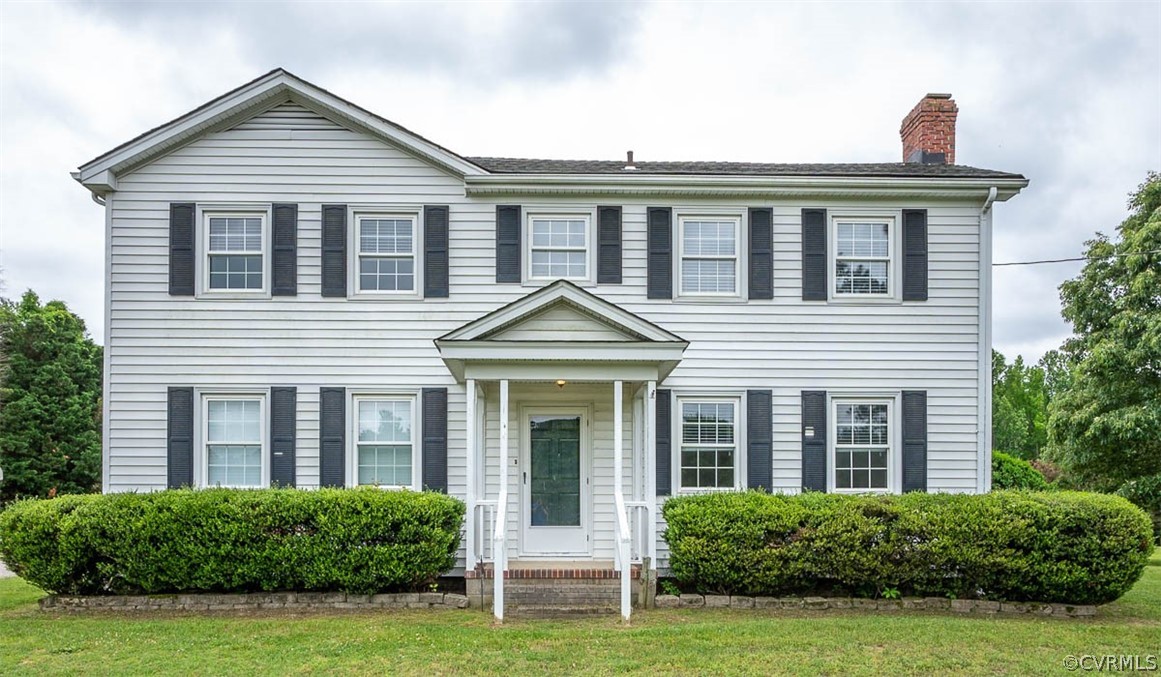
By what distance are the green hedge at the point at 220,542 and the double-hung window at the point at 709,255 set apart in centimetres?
494

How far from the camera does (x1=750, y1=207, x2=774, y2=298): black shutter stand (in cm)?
1128

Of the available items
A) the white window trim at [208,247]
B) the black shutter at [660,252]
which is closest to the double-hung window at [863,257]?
the black shutter at [660,252]

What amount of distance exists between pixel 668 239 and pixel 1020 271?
23676 millimetres

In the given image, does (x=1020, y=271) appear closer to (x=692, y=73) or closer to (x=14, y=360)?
(x=692, y=73)

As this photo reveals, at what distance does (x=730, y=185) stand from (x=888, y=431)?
13.7 feet

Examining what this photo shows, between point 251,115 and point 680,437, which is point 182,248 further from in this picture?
point 680,437

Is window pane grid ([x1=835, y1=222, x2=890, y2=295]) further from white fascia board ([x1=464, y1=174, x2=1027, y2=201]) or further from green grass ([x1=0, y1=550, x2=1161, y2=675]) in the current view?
green grass ([x1=0, y1=550, x2=1161, y2=675])

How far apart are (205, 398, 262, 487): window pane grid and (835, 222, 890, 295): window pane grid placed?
8.47m

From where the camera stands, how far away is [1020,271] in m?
29.4

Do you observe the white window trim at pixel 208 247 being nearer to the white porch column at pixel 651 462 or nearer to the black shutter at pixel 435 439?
the black shutter at pixel 435 439

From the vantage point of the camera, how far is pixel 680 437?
11.1 m

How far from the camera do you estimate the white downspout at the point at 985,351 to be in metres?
11.1

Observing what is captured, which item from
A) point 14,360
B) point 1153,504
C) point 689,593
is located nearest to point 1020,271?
point 1153,504

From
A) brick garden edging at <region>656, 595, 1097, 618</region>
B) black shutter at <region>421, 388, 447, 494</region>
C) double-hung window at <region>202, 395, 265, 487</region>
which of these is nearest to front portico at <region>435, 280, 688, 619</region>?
black shutter at <region>421, 388, 447, 494</region>
